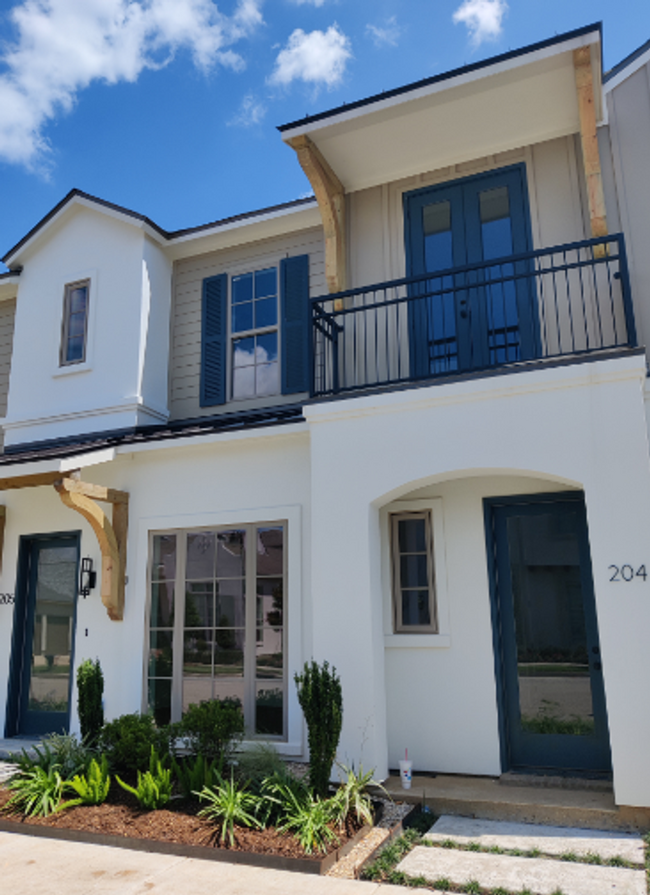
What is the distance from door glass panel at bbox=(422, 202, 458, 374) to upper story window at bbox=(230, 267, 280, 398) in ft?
6.75

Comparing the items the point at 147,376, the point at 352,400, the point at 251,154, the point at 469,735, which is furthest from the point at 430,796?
the point at 251,154

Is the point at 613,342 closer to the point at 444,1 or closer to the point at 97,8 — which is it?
the point at 444,1

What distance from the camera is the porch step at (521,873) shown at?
396 centimetres

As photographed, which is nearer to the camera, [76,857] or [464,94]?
[76,857]

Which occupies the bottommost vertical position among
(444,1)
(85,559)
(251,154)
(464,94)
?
(85,559)

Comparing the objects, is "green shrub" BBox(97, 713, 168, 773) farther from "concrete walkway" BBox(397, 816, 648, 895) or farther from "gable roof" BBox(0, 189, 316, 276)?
"gable roof" BBox(0, 189, 316, 276)

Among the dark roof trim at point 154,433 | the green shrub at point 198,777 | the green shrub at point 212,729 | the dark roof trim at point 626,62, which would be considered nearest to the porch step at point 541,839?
the green shrub at point 198,777

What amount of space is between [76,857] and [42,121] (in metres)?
9.24

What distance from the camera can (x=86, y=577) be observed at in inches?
305

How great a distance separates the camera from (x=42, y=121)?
9.58m

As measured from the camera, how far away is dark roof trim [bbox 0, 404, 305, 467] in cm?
703

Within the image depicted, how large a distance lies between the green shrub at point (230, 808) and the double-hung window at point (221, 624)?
1.58 metres

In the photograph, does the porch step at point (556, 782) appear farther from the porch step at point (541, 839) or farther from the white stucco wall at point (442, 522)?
A: the porch step at point (541, 839)

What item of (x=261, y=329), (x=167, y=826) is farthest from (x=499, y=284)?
(x=167, y=826)
